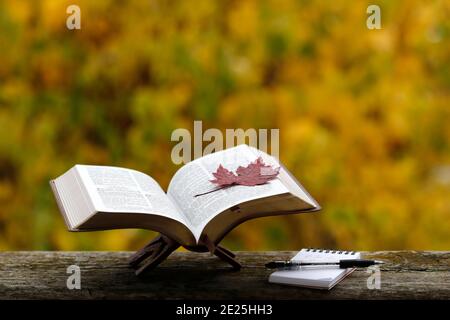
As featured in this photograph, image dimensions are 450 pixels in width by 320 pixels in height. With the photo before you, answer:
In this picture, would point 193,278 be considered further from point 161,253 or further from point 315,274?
point 315,274

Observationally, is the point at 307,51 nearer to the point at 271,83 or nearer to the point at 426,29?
the point at 271,83

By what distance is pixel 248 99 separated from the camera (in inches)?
80.9

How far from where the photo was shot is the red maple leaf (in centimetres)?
96

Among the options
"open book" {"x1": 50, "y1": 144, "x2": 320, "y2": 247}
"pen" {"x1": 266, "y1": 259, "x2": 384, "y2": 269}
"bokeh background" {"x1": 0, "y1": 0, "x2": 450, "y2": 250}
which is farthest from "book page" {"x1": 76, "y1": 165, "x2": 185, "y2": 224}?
"bokeh background" {"x1": 0, "y1": 0, "x2": 450, "y2": 250}

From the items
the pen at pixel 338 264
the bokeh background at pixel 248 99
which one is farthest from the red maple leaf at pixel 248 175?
the bokeh background at pixel 248 99

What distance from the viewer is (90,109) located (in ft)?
6.98

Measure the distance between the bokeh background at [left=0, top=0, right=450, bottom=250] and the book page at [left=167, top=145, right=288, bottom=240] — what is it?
0.93 metres

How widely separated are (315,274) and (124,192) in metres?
0.26

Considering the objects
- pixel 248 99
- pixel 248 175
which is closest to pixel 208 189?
pixel 248 175

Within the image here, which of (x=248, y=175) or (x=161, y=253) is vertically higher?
(x=248, y=175)
